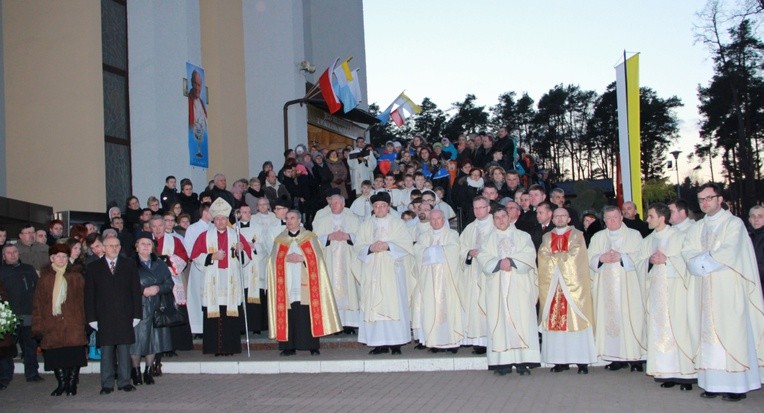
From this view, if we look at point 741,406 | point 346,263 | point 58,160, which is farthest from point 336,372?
point 58,160

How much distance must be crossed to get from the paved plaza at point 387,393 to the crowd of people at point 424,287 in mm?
283

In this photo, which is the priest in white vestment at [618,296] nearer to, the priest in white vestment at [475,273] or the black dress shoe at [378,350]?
the priest in white vestment at [475,273]

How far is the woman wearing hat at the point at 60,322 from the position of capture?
9906 millimetres

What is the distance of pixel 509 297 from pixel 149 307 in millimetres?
4288

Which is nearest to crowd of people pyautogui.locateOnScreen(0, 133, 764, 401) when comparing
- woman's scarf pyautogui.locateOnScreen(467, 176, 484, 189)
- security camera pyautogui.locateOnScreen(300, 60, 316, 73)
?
woman's scarf pyautogui.locateOnScreen(467, 176, 484, 189)

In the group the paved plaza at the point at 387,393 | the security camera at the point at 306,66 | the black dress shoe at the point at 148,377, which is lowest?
the paved plaza at the point at 387,393

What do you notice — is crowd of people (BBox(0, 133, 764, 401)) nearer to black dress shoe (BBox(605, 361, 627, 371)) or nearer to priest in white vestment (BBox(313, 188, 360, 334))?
priest in white vestment (BBox(313, 188, 360, 334))

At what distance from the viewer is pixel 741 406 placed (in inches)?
321

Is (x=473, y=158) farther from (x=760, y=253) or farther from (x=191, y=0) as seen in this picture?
(x=760, y=253)

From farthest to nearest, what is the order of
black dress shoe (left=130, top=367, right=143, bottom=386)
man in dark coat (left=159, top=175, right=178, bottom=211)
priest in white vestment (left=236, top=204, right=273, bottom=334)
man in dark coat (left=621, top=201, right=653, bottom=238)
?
man in dark coat (left=159, top=175, right=178, bottom=211) < priest in white vestment (left=236, top=204, right=273, bottom=334) < man in dark coat (left=621, top=201, right=653, bottom=238) < black dress shoe (left=130, top=367, right=143, bottom=386)

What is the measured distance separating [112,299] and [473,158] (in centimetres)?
1050

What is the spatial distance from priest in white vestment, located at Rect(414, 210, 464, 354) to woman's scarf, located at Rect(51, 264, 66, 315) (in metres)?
4.52

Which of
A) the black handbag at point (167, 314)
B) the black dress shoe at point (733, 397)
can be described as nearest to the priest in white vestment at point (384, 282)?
the black handbag at point (167, 314)

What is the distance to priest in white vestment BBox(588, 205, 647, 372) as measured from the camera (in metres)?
10.2
